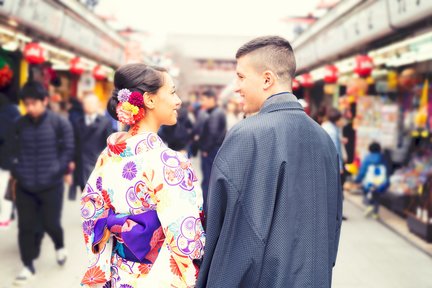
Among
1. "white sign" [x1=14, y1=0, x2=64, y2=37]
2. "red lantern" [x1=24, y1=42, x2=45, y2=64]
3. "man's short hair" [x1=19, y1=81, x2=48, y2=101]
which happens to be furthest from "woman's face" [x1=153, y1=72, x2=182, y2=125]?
"red lantern" [x1=24, y1=42, x2=45, y2=64]

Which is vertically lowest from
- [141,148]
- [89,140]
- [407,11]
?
[89,140]

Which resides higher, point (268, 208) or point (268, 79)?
point (268, 79)

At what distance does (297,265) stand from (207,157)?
22.2 ft

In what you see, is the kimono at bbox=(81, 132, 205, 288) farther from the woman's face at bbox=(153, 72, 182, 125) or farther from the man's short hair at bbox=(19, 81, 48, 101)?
the man's short hair at bbox=(19, 81, 48, 101)

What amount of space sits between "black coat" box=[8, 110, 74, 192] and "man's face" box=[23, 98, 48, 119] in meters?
0.06

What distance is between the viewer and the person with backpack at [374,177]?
28.5 feet

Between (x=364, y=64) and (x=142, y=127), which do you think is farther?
(x=364, y=64)

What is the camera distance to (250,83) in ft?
7.27

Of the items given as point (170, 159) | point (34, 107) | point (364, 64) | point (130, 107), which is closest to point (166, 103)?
point (130, 107)

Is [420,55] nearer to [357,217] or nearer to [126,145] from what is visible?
[357,217]

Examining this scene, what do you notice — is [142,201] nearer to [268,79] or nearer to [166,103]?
[166,103]

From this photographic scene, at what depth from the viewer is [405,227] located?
804 centimetres

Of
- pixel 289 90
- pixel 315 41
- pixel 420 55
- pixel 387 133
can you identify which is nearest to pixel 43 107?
pixel 289 90

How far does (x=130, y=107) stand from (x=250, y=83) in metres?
0.62
